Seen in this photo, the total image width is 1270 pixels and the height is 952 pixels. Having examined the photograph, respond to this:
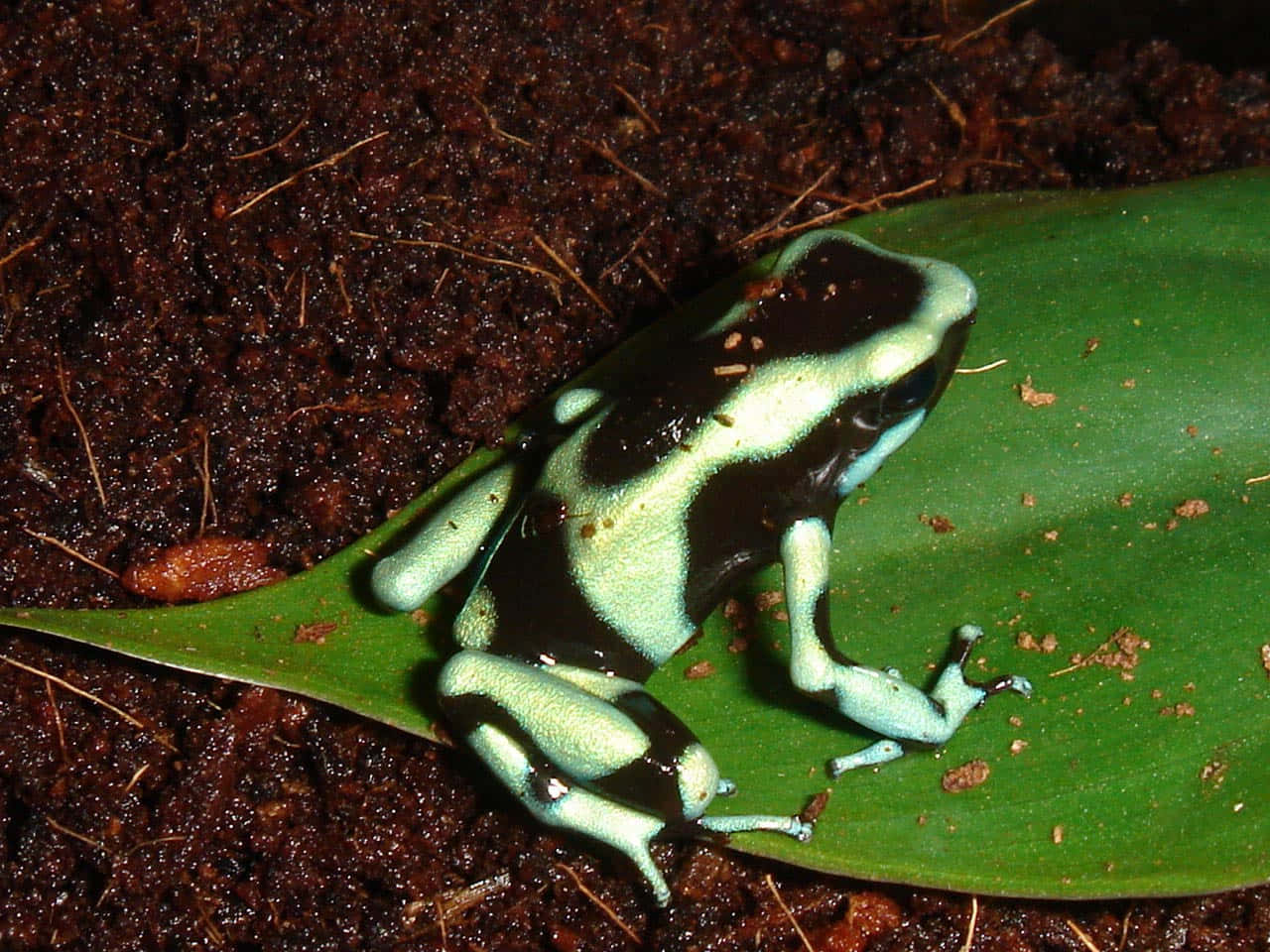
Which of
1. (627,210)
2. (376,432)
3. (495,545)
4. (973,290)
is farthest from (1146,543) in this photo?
(376,432)

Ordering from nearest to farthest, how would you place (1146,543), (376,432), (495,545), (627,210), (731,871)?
(1146,543) → (495,545) → (731,871) → (376,432) → (627,210)

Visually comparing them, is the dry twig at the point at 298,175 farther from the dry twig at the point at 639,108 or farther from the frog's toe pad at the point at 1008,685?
the frog's toe pad at the point at 1008,685

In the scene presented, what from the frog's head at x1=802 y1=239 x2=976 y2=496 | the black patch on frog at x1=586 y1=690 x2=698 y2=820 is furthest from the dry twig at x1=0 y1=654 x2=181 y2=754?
the frog's head at x1=802 y1=239 x2=976 y2=496

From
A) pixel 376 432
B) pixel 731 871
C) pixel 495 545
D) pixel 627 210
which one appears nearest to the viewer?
pixel 495 545

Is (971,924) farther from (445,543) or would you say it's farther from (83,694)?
(83,694)

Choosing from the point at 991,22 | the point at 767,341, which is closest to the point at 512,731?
the point at 767,341

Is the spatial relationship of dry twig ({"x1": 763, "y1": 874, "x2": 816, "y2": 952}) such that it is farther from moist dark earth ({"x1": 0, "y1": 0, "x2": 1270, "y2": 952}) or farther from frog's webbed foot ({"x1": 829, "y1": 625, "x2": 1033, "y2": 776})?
frog's webbed foot ({"x1": 829, "y1": 625, "x2": 1033, "y2": 776})

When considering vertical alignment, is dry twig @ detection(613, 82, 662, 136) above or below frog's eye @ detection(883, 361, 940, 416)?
above

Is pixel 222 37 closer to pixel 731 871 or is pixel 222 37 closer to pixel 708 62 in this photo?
pixel 708 62
